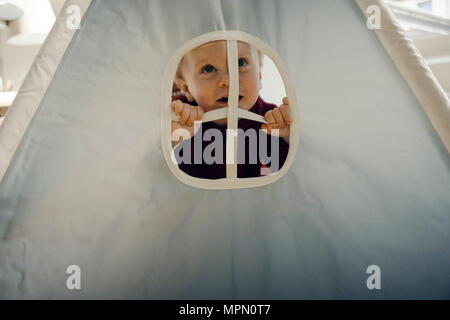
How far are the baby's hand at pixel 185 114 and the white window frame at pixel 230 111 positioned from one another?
0.01m

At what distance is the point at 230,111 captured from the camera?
22.1 inches

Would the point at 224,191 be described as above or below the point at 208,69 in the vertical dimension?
below

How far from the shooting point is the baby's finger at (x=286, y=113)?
0.58 meters

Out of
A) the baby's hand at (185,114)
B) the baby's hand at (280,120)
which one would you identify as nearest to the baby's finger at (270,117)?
the baby's hand at (280,120)

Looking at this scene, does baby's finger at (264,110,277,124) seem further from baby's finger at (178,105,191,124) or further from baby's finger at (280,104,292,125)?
baby's finger at (178,105,191,124)

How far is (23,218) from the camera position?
1.65ft

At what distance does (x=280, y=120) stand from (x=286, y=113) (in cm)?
2

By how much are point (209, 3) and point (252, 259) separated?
1.31 ft

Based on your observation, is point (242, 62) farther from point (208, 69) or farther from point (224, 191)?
point (224, 191)

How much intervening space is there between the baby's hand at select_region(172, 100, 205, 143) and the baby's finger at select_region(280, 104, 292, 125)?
130mm

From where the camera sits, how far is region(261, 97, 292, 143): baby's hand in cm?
58

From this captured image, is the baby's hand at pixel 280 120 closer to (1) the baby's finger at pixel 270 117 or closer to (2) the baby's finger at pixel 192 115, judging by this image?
(1) the baby's finger at pixel 270 117

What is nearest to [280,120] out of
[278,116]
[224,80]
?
[278,116]

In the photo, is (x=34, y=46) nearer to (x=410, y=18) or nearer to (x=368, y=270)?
(x=410, y=18)
